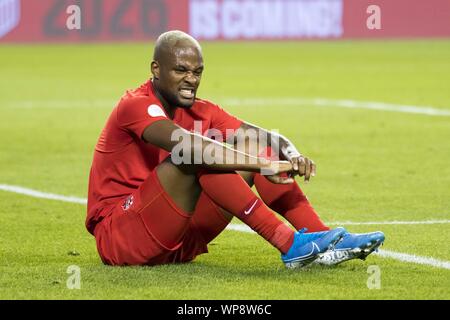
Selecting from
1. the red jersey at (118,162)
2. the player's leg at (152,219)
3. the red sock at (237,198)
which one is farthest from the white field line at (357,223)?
the red jersey at (118,162)

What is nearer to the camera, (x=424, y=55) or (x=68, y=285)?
(x=68, y=285)

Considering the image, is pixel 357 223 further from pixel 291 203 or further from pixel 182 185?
pixel 182 185

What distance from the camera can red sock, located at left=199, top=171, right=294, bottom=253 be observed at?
6.25 m

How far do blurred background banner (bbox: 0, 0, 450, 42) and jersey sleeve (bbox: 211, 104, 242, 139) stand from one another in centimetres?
2253

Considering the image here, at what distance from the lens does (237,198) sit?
20.5ft

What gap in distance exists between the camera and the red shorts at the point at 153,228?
250 inches

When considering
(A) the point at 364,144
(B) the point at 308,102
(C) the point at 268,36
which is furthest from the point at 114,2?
(A) the point at 364,144

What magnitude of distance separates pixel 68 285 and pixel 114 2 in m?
23.8

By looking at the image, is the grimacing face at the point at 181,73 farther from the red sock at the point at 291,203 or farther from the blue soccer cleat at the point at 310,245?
the blue soccer cleat at the point at 310,245

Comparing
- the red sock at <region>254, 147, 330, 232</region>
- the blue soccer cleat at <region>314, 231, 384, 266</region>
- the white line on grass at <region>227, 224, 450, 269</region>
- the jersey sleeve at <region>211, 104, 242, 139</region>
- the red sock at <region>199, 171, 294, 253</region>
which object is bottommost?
the white line on grass at <region>227, 224, 450, 269</region>

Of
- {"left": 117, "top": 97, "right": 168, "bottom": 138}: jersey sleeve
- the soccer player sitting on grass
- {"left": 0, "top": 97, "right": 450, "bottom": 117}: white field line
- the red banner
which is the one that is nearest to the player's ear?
the soccer player sitting on grass

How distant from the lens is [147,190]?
6.37 meters

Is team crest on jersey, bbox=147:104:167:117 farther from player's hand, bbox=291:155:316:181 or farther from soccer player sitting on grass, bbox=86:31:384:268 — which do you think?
player's hand, bbox=291:155:316:181
